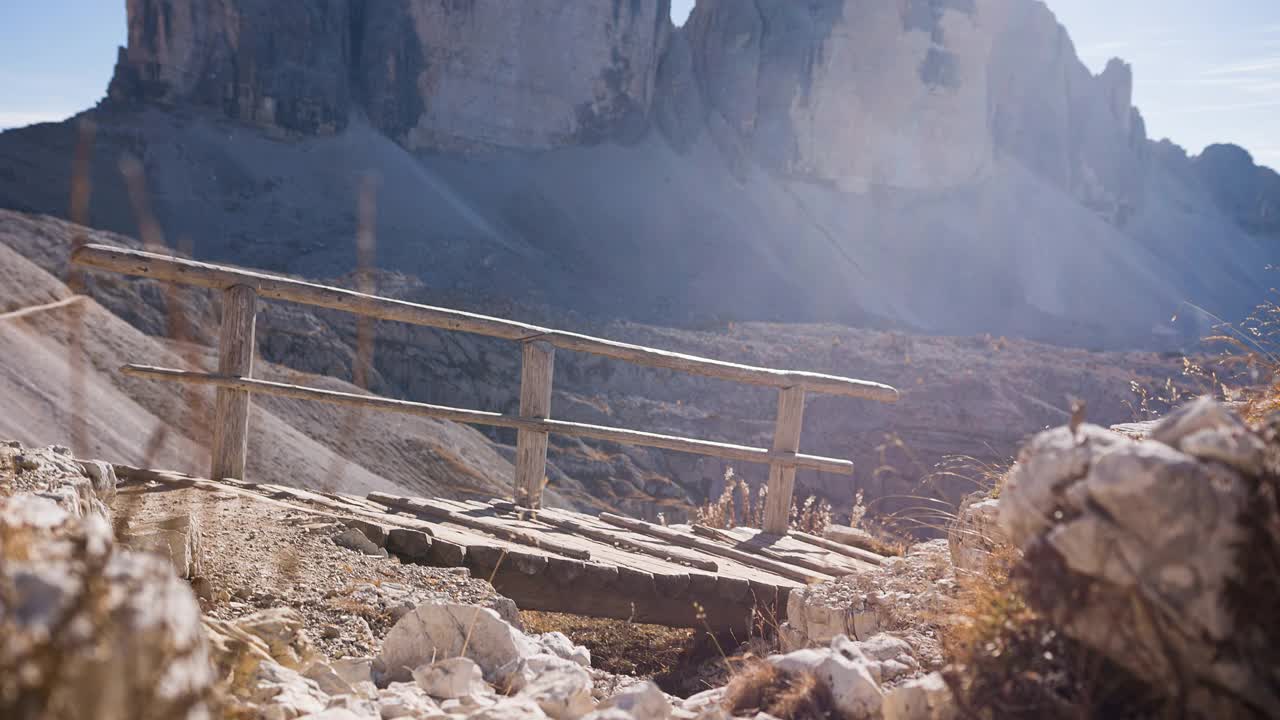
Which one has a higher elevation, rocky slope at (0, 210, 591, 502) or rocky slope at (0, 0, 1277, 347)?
rocky slope at (0, 0, 1277, 347)

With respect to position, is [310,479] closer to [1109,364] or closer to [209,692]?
[209,692]

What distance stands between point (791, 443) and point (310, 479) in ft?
28.7

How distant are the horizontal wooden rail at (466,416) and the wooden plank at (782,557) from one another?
0.47 m

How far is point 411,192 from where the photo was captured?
40.1m

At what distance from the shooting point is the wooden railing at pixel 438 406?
451 centimetres

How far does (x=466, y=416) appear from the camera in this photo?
5059 mm

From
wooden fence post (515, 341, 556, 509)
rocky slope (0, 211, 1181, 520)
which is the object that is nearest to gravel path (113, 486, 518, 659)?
wooden fence post (515, 341, 556, 509)

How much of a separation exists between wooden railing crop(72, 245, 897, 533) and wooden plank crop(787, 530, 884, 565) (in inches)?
7.3

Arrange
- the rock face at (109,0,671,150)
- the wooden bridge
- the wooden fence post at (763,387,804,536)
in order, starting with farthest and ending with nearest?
the rock face at (109,0,671,150)
the wooden fence post at (763,387,804,536)
the wooden bridge

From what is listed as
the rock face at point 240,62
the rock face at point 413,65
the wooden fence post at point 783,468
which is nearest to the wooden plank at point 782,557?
the wooden fence post at point 783,468

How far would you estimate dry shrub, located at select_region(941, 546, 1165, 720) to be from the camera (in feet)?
5.70

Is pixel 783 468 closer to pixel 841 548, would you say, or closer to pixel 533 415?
pixel 841 548

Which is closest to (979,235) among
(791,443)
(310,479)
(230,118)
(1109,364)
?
(1109,364)

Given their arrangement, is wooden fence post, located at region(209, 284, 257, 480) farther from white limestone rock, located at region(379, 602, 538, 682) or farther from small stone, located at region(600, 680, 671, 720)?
small stone, located at region(600, 680, 671, 720)
